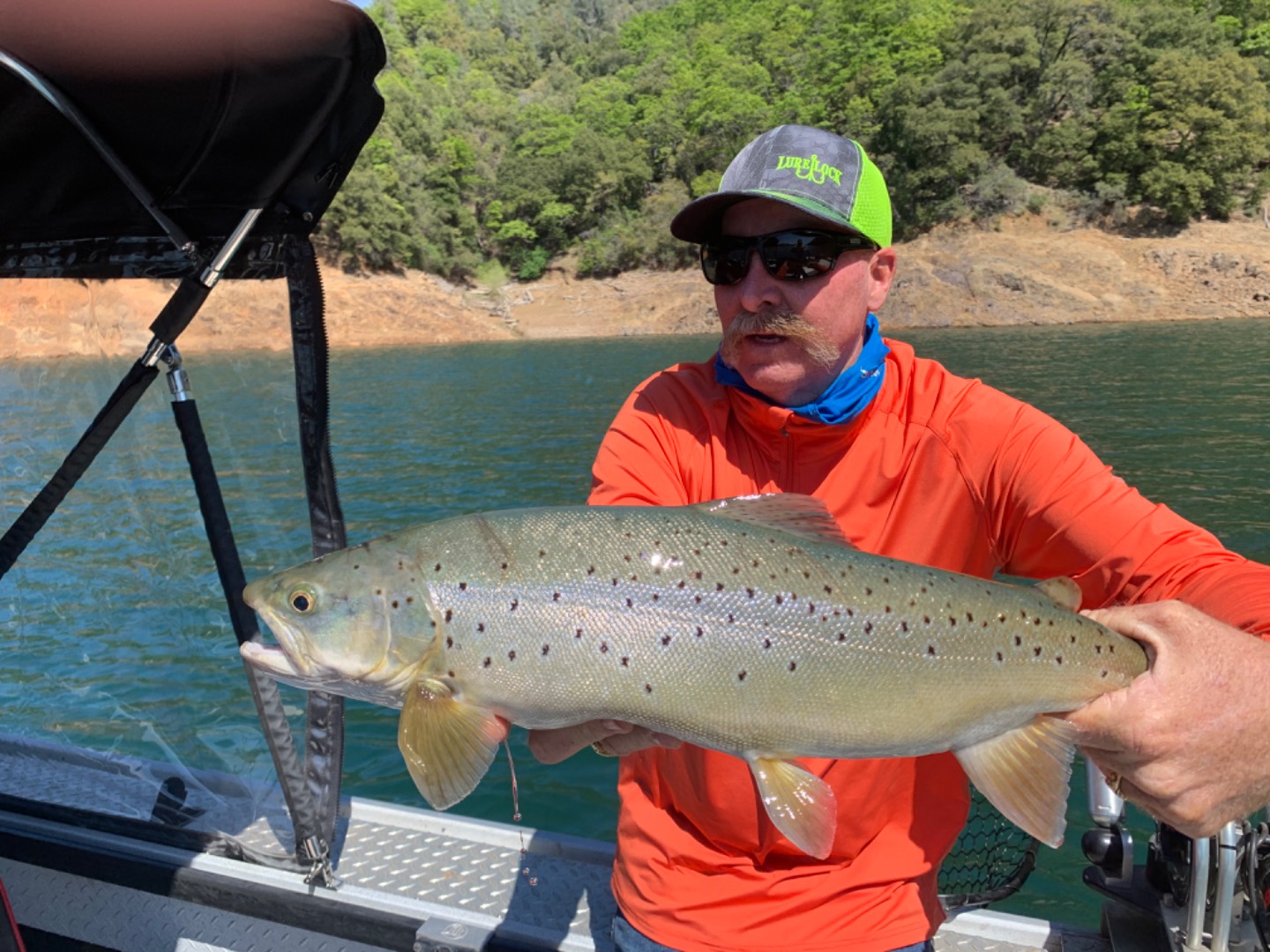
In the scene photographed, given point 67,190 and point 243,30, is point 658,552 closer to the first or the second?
point 243,30

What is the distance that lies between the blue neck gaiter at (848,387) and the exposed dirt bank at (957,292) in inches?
1854

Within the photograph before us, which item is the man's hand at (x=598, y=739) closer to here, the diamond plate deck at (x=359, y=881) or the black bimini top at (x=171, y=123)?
the diamond plate deck at (x=359, y=881)

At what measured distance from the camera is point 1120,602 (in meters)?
2.62

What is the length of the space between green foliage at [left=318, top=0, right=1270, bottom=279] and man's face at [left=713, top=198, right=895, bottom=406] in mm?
55716

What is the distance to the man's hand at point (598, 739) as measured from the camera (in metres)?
2.33

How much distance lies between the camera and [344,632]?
2.37 m

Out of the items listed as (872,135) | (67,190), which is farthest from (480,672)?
(872,135)

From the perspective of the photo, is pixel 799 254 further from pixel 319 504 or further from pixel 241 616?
pixel 241 616

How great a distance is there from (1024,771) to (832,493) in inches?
35.3

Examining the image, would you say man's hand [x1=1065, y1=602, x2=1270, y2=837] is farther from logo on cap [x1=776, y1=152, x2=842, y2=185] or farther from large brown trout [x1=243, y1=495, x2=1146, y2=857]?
logo on cap [x1=776, y1=152, x2=842, y2=185]

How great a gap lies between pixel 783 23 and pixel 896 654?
87084 millimetres

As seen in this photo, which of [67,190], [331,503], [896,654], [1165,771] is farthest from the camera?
[331,503]

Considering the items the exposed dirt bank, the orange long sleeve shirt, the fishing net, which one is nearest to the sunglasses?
the orange long sleeve shirt

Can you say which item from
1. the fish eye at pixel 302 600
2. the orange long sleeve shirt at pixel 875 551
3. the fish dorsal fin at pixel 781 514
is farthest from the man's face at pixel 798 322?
the fish eye at pixel 302 600
